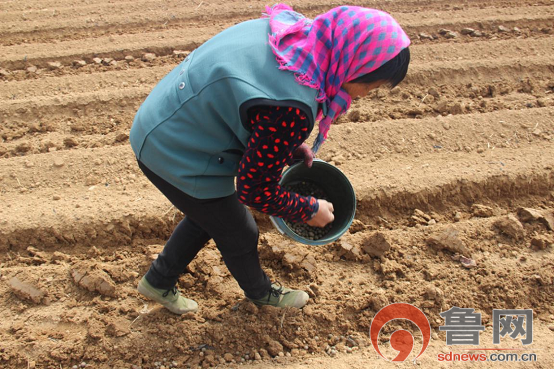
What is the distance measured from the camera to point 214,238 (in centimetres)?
199

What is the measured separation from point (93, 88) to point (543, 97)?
3.66 meters

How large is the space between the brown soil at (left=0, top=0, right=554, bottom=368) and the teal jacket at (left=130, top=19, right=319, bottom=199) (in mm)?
976

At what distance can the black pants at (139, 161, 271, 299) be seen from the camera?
185 cm

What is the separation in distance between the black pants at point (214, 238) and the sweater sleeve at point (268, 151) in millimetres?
256

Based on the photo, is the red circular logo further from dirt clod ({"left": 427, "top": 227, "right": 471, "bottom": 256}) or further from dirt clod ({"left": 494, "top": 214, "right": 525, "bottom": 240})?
dirt clod ({"left": 494, "top": 214, "right": 525, "bottom": 240})

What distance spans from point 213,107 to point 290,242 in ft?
4.57

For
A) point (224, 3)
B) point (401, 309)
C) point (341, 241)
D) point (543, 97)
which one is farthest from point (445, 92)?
point (224, 3)

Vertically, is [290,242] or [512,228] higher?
[290,242]

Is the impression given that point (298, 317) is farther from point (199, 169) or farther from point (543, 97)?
point (543, 97)

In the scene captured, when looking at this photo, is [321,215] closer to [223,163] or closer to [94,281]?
[223,163]

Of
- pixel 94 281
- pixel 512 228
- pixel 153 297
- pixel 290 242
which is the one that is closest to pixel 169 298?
pixel 153 297

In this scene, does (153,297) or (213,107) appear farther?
(153,297)

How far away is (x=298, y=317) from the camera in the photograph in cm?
244

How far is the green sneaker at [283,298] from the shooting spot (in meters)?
2.41
